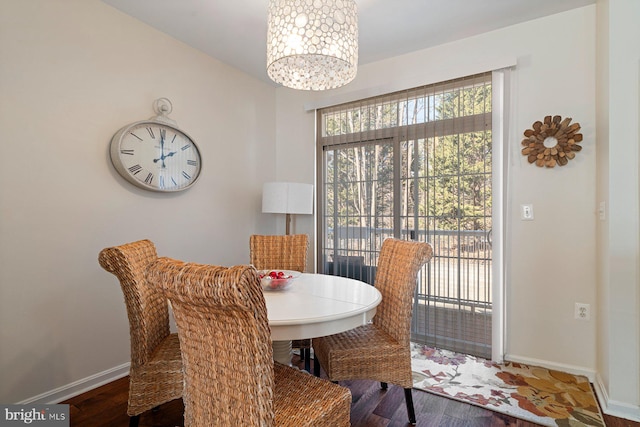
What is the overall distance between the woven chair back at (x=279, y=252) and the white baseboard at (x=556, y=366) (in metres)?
1.66

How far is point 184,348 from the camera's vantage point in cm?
106

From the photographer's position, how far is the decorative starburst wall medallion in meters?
2.20

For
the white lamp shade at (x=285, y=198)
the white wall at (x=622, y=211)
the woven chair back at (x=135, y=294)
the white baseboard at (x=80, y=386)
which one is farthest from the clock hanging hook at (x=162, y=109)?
the white wall at (x=622, y=211)

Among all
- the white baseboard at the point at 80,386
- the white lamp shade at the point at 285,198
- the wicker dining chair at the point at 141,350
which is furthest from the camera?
the white lamp shade at the point at 285,198

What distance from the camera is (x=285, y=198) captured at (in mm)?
2936

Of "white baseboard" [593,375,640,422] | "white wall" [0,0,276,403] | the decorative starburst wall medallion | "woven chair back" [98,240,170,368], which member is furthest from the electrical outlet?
"white wall" [0,0,276,403]

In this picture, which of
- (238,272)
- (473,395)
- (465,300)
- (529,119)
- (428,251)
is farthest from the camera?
(465,300)

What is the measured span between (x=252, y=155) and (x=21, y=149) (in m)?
1.77

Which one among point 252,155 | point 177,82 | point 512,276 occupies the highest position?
point 177,82

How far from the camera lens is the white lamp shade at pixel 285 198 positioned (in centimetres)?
293

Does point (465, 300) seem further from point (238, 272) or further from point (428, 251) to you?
point (238, 272)

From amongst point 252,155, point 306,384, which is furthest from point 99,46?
point 306,384

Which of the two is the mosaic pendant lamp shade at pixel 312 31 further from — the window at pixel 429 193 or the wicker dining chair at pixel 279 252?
the wicker dining chair at pixel 279 252

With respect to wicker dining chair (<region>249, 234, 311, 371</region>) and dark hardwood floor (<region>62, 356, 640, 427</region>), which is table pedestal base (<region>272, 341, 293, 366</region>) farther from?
wicker dining chair (<region>249, 234, 311, 371</region>)
